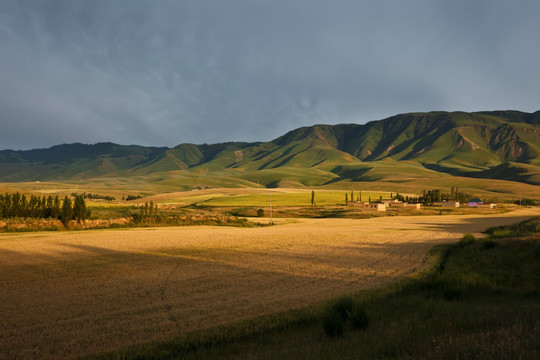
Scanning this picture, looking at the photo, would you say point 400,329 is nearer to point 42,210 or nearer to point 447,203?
point 42,210

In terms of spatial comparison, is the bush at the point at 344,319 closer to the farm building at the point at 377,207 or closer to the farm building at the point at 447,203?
the farm building at the point at 377,207

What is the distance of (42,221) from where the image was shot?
57688mm

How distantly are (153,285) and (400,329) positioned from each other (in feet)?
44.0

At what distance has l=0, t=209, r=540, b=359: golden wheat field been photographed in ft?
40.0

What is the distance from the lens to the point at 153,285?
1941cm

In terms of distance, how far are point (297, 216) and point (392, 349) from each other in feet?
302

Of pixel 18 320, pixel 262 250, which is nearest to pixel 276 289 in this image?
pixel 18 320

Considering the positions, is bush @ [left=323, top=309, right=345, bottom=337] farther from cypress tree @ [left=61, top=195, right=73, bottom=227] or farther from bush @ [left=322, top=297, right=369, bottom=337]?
cypress tree @ [left=61, top=195, right=73, bottom=227]

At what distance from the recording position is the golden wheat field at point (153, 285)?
12180 millimetres

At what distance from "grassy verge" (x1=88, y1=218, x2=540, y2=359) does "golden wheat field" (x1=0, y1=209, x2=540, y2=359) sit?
1378 mm

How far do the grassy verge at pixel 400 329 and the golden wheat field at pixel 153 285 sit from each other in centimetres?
138

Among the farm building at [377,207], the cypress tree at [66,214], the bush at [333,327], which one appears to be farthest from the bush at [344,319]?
the farm building at [377,207]

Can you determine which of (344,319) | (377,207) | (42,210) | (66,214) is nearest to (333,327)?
(344,319)

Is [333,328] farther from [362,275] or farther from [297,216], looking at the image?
[297,216]
